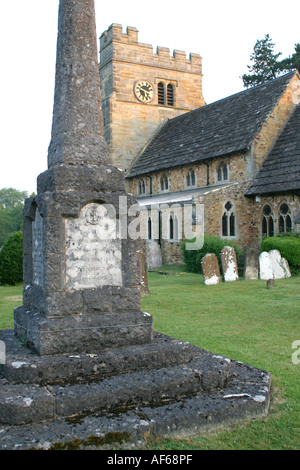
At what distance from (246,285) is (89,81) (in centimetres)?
959

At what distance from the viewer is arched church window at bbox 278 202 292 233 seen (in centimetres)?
1940

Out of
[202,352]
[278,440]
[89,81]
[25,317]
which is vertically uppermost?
[89,81]

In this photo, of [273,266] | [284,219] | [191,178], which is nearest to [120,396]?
[273,266]

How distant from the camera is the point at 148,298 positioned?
36.9 feet

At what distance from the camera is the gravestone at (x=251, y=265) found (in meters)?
14.6

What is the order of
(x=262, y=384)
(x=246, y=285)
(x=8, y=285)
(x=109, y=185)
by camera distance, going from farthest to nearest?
1. (x=8, y=285)
2. (x=246, y=285)
3. (x=109, y=185)
4. (x=262, y=384)

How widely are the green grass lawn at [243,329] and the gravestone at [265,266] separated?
79 centimetres

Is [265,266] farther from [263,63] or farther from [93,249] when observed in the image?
[263,63]

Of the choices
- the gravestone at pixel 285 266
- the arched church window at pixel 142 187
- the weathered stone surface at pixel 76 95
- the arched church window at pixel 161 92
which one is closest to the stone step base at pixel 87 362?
the weathered stone surface at pixel 76 95

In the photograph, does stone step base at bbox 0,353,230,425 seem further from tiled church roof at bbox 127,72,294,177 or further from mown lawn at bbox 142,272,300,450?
tiled church roof at bbox 127,72,294,177

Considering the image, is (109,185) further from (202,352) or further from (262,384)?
(262,384)

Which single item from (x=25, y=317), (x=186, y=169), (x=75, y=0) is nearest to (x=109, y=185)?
(x=25, y=317)

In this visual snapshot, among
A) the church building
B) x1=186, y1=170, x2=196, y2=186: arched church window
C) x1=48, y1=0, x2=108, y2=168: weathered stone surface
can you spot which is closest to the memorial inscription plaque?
x1=48, y1=0, x2=108, y2=168: weathered stone surface

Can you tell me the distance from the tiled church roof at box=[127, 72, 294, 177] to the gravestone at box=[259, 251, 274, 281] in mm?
7617
